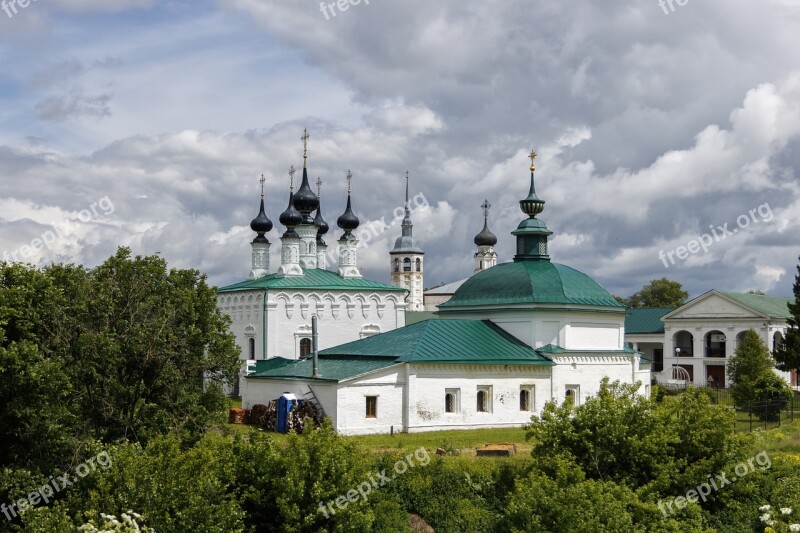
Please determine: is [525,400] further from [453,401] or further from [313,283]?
[313,283]

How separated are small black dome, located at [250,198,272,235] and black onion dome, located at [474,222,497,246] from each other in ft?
113

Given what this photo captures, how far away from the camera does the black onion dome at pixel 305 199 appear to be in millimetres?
53938

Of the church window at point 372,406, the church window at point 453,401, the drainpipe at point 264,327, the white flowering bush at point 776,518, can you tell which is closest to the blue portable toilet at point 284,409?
the church window at point 372,406

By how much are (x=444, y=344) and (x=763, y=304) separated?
3311 centimetres

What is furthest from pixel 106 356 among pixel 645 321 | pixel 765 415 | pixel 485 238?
pixel 485 238

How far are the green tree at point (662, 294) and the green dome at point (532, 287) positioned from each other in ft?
165

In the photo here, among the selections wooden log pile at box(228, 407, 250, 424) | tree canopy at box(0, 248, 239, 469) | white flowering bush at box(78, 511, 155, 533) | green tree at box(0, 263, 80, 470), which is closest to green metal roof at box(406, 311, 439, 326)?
wooden log pile at box(228, 407, 250, 424)

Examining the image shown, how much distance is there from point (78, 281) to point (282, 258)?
2750 centimetres

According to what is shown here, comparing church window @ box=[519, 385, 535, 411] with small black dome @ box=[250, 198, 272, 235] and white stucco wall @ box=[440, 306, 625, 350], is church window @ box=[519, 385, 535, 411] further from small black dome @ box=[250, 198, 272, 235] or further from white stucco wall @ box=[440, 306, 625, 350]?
small black dome @ box=[250, 198, 272, 235]

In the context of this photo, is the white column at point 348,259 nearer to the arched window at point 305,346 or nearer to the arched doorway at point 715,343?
the arched window at point 305,346

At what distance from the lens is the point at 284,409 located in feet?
108

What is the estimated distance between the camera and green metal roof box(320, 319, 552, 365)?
3453 cm

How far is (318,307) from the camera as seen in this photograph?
50406 millimetres

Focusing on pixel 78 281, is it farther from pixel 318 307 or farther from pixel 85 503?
pixel 318 307
